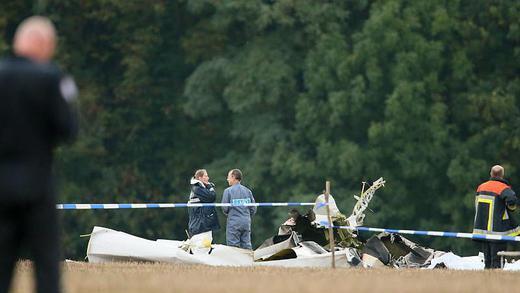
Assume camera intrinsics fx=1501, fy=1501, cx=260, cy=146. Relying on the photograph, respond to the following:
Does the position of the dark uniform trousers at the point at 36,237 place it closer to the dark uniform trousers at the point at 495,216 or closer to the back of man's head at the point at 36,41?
the back of man's head at the point at 36,41

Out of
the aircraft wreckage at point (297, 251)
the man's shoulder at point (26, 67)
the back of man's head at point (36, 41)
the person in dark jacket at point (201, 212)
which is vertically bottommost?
the aircraft wreckage at point (297, 251)

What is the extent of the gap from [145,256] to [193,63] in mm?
30997

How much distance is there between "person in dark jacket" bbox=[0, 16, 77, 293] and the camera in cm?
830

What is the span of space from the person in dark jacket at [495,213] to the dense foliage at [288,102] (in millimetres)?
21331

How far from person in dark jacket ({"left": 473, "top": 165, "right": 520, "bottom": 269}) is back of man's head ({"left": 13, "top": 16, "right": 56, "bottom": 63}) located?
11989 millimetres

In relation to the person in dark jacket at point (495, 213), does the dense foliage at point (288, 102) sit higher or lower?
higher

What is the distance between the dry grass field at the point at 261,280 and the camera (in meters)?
12.0

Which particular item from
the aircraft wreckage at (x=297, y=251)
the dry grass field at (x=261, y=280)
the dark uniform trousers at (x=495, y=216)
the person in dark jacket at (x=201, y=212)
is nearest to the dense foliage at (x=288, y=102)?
the person in dark jacket at (x=201, y=212)

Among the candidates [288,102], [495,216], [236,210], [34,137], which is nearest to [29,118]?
[34,137]

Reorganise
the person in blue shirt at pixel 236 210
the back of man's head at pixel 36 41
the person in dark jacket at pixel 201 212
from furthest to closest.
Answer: the person in dark jacket at pixel 201 212 < the person in blue shirt at pixel 236 210 < the back of man's head at pixel 36 41

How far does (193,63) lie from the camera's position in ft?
161

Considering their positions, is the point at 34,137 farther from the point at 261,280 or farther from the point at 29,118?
the point at 261,280

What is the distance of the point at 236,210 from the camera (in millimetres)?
21125

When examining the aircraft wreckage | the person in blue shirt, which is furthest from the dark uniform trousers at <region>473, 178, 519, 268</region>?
the person in blue shirt
